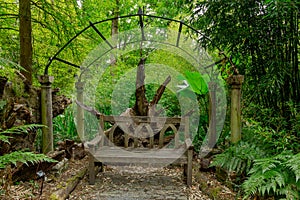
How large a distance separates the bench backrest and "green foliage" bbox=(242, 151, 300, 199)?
1.39m

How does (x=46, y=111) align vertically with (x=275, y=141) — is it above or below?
above

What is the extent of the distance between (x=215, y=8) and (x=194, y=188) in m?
2.08

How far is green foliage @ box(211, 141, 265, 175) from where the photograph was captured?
2.18 m

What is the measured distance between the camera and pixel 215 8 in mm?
2814

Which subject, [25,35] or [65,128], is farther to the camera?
[65,128]

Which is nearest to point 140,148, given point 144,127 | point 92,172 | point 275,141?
point 144,127

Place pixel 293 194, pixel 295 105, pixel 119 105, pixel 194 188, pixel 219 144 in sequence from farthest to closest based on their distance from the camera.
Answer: pixel 119 105 < pixel 219 144 < pixel 194 188 < pixel 295 105 < pixel 293 194

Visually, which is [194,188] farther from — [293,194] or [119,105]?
[119,105]

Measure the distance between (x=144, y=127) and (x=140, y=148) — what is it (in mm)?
389

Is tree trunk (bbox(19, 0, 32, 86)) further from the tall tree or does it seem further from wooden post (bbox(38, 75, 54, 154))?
the tall tree

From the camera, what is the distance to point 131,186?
2.76 metres

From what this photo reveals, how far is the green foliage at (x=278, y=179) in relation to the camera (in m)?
1.69

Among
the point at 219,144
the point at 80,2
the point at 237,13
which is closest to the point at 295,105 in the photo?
the point at 237,13

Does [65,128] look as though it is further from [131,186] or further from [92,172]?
[131,186]
